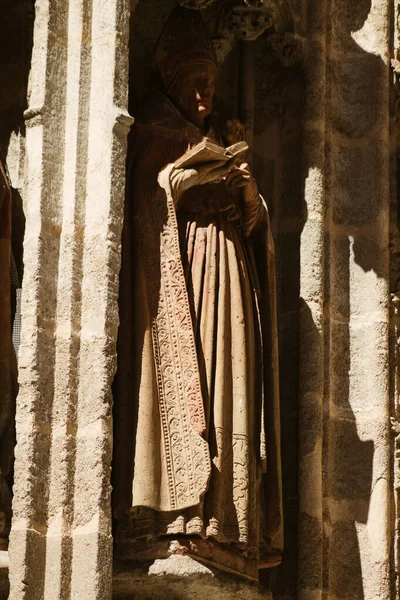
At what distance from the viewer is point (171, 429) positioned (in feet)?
25.5

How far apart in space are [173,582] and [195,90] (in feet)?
6.43

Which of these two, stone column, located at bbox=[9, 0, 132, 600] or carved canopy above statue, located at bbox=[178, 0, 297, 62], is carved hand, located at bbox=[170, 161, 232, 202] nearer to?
stone column, located at bbox=[9, 0, 132, 600]

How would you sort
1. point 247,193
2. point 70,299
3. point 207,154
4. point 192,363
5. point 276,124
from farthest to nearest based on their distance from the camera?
point 276,124 → point 247,193 → point 207,154 → point 192,363 → point 70,299

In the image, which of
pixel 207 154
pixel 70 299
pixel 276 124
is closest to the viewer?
pixel 70 299

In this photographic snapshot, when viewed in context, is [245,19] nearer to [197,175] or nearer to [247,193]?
[247,193]

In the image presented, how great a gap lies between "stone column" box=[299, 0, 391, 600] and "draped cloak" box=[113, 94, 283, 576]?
0.24 metres

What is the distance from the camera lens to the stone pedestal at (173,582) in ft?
25.1

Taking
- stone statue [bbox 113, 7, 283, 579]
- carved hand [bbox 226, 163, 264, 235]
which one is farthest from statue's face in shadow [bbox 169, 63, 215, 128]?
carved hand [bbox 226, 163, 264, 235]

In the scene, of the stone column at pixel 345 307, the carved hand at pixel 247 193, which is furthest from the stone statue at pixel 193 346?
the stone column at pixel 345 307

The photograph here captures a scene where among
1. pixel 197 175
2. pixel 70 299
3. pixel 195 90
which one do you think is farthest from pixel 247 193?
pixel 70 299

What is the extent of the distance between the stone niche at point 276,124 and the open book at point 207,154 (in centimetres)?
50

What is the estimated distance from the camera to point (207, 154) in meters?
8.13

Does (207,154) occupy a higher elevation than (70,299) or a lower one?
higher

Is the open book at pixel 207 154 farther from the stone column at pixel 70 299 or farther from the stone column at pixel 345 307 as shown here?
the stone column at pixel 345 307
